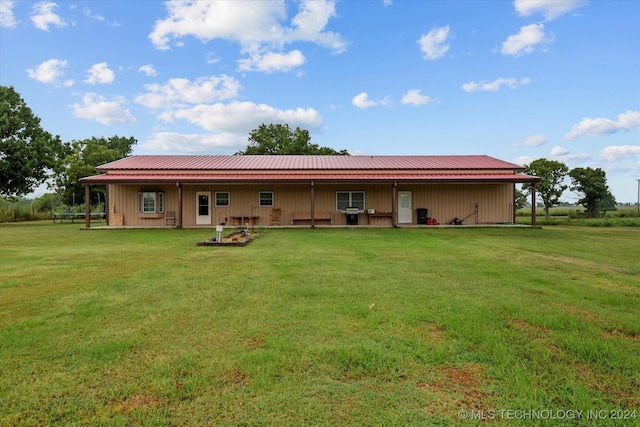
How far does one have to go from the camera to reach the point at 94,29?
57.4ft

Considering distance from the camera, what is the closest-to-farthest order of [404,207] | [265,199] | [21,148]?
[265,199], [404,207], [21,148]

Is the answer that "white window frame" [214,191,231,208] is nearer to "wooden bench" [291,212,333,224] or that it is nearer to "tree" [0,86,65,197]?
"wooden bench" [291,212,333,224]

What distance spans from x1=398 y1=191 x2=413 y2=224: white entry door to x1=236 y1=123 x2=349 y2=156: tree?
70.3ft

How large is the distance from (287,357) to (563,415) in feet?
6.30

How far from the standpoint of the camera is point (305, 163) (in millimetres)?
21938

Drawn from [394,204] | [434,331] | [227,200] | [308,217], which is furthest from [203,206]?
[434,331]

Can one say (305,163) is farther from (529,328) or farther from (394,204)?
(529,328)

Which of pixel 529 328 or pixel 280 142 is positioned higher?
pixel 280 142

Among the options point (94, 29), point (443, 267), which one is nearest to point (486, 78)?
point (443, 267)

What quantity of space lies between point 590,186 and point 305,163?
98.8 ft

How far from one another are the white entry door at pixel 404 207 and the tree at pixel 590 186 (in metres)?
24.7

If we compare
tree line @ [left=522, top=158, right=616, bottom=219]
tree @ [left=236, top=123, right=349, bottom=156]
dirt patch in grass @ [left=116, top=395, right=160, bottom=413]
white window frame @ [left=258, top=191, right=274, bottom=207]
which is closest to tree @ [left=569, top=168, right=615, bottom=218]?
tree line @ [left=522, top=158, right=616, bottom=219]

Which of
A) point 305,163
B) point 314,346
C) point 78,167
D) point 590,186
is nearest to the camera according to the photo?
point 314,346

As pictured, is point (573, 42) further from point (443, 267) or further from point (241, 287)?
point (241, 287)
